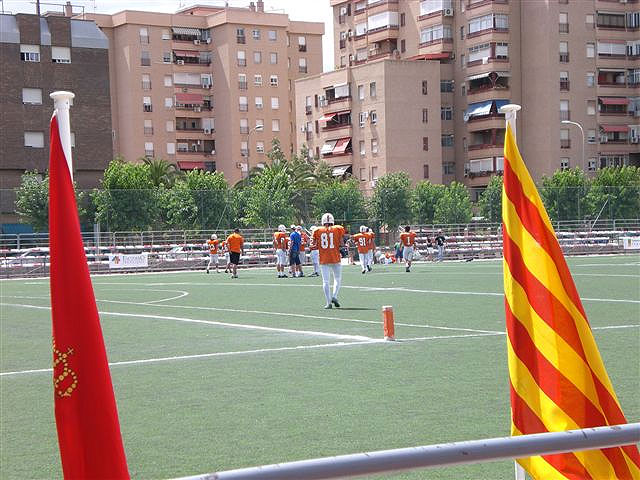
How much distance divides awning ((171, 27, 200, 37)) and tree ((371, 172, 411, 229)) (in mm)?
46208

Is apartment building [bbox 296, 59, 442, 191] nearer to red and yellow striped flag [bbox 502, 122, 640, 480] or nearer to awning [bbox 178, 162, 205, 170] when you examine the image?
awning [bbox 178, 162, 205, 170]

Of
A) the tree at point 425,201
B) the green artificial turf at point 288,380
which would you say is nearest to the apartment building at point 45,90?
the tree at point 425,201

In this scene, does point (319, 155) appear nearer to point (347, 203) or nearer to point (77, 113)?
point (77, 113)

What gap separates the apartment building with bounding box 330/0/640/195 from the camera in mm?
88875

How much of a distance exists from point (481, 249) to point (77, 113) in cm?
3197

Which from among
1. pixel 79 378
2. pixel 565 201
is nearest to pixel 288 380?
pixel 79 378

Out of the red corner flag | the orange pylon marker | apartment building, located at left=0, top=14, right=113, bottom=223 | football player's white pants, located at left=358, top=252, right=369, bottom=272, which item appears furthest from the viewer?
apartment building, located at left=0, top=14, right=113, bottom=223

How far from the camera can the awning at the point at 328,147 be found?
316 ft

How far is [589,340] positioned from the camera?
15.4ft

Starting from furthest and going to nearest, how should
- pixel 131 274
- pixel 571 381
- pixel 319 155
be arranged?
1. pixel 319 155
2. pixel 131 274
3. pixel 571 381

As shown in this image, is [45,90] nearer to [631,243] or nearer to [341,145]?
[341,145]

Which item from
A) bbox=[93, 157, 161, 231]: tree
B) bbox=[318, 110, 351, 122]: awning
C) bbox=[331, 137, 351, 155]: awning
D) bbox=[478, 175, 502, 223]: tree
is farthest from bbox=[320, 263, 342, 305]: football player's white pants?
bbox=[318, 110, 351, 122]: awning

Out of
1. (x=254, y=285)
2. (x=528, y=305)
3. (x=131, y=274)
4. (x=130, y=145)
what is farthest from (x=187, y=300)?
(x=130, y=145)

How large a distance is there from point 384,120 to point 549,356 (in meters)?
86.0
